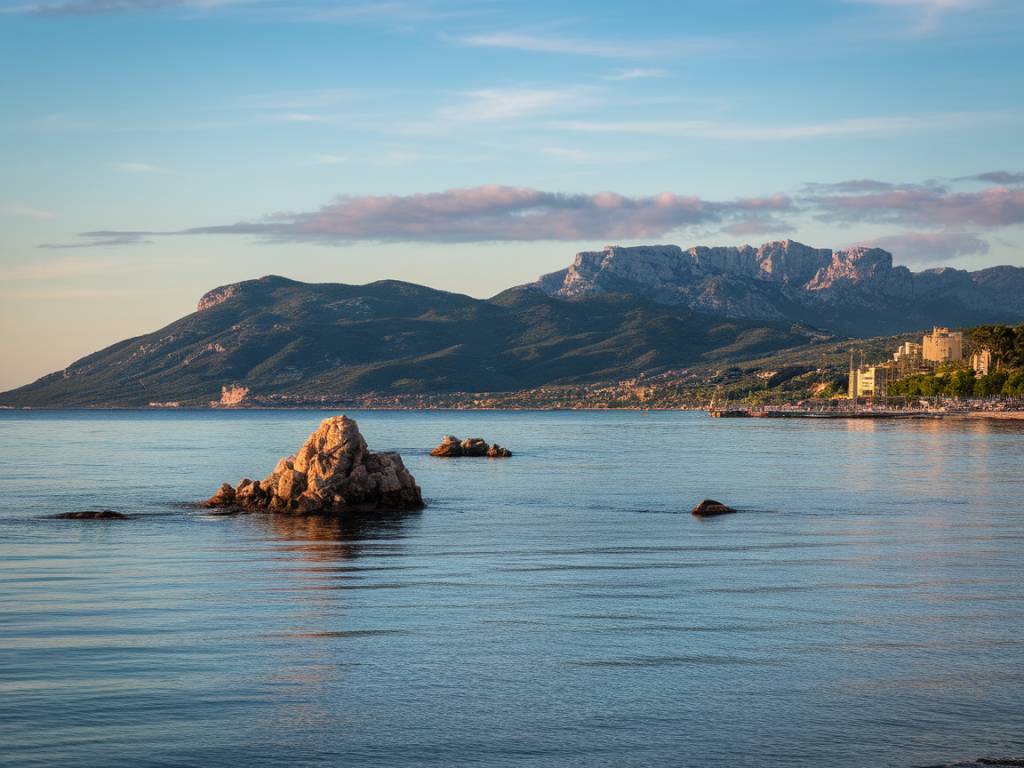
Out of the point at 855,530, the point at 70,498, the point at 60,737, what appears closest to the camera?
the point at 60,737

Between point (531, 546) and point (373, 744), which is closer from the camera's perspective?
point (373, 744)

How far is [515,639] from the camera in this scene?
2738 cm

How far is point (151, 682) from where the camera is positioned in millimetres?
23281

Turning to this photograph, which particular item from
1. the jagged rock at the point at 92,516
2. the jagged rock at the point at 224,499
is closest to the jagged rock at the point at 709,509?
the jagged rock at the point at 224,499

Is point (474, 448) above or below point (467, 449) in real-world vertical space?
above

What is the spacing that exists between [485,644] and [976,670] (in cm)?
1051

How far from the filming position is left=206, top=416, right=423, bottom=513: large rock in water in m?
63.5

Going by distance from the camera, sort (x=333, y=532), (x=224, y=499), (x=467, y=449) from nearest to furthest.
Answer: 1. (x=333, y=532)
2. (x=224, y=499)
3. (x=467, y=449)

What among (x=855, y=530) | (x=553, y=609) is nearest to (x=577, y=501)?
(x=855, y=530)

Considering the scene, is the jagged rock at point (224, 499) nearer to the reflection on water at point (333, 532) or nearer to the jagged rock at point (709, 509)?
the reflection on water at point (333, 532)

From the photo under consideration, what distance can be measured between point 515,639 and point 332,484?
37522 mm

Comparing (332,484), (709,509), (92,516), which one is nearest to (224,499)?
(332,484)

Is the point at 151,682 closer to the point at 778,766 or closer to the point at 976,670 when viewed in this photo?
the point at 778,766

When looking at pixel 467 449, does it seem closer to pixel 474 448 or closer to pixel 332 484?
pixel 474 448
